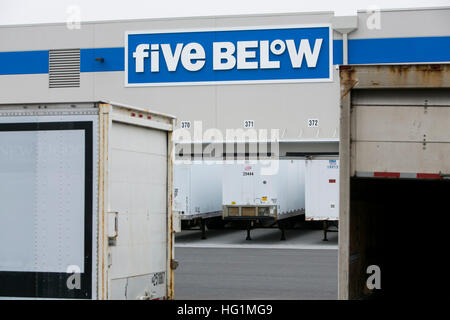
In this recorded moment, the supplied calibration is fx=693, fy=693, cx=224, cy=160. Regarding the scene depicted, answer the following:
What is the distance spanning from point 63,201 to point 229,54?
21.3 metres

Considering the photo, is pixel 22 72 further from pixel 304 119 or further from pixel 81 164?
pixel 81 164

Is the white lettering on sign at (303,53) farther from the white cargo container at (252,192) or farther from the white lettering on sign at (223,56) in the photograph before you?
the white cargo container at (252,192)

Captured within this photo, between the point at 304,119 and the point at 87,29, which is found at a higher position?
the point at 87,29

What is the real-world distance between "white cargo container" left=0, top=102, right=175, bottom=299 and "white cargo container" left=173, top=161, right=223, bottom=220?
49.9 feet

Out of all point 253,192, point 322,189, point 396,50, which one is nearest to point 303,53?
point 396,50

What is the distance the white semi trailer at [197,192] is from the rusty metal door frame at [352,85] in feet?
54.6

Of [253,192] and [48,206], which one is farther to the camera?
[253,192]

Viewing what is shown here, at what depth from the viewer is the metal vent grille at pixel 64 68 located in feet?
100

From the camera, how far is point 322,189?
24172 mm

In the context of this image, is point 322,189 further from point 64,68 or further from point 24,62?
point 24,62

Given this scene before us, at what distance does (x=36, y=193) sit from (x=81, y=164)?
0.67 metres

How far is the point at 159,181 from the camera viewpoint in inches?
382

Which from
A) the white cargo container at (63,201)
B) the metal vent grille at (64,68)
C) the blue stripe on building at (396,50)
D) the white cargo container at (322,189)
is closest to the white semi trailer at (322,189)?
the white cargo container at (322,189)

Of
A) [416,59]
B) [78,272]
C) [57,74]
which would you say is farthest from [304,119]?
[78,272]
